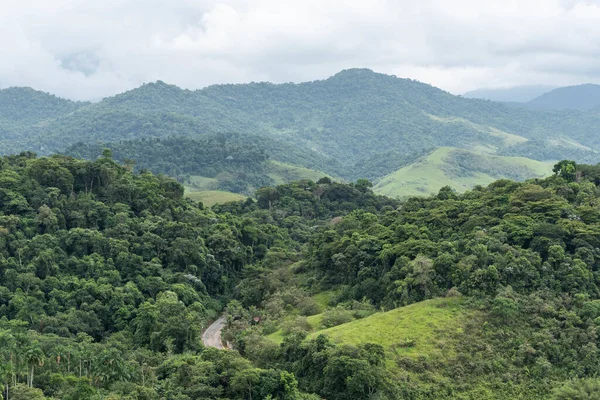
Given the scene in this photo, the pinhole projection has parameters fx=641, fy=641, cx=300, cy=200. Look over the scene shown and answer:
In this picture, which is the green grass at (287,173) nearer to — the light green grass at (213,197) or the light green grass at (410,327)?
the light green grass at (213,197)

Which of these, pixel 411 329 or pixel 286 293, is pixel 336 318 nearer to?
pixel 411 329

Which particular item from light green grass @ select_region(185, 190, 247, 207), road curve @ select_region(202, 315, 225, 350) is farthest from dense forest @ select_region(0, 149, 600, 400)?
light green grass @ select_region(185, 190, 247, 207)

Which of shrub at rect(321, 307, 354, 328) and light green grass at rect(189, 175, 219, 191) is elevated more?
light green grass at rect(189, 175, 219, 191)

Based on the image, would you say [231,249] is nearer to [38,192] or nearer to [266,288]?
[266,288]

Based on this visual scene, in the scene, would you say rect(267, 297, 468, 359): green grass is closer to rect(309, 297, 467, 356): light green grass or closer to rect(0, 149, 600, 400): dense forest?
rect(309, 297, 467, 356): light green grass

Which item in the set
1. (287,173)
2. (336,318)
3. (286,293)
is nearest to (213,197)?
(287,173)

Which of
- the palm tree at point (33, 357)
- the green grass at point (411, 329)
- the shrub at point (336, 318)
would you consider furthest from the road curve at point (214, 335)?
the palm tree at point (33, 357)

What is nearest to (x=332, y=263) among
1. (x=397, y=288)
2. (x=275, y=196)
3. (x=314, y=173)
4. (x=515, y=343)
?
(x=397, y=288)
